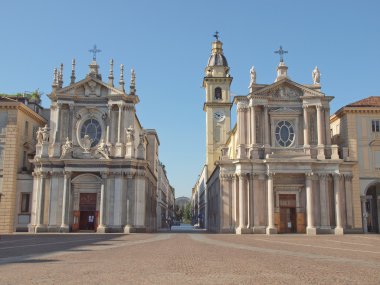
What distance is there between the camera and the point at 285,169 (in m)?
52.2

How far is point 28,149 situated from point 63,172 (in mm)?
7220

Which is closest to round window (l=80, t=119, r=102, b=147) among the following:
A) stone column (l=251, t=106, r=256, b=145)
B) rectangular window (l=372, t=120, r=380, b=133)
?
stone column (l=251, t=106, r=256, b=145)

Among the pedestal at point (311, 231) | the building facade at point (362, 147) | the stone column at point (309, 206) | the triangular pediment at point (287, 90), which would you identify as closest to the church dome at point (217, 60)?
the triangular pediment at point (287, 90)

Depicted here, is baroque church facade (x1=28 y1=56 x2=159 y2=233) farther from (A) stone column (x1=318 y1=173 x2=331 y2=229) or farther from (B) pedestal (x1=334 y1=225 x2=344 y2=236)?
(B) pedestal (x1=334 y1=225 x2=344 y2=236)

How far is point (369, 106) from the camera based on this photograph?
5409 centimetres

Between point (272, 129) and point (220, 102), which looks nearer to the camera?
point (272, 129)

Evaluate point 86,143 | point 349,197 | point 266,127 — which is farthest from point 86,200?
point 349,197

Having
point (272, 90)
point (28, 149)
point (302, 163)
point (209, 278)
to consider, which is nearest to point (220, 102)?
point (272, 90)

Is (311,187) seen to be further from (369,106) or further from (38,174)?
(38,174)

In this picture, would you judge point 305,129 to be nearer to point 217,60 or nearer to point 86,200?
point 86,200

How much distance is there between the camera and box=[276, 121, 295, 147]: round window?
180 ft

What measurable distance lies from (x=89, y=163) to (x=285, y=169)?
22.3 meters

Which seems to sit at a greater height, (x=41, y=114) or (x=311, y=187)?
(x=41, y=114)

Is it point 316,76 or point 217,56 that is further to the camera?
point 217,56
